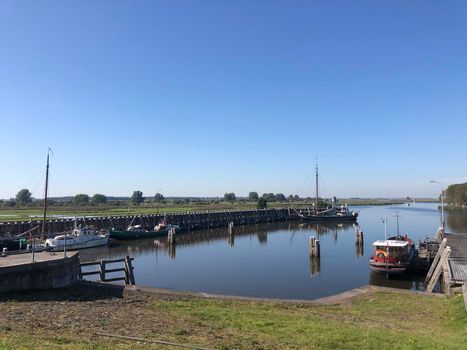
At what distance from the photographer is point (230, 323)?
44.5 feet

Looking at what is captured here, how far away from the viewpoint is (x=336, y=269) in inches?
1603

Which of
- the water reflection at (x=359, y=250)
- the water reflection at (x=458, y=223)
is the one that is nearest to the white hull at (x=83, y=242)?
the water reflection at (x=359, y=250)

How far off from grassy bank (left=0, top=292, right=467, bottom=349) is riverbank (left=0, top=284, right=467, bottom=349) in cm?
2

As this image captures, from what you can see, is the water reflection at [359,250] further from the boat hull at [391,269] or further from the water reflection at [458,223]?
the water reflection at [458,223]

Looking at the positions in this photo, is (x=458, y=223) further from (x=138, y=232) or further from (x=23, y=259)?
(x=23, y=259)

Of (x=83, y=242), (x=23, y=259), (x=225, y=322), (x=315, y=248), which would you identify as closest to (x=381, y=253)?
(x=315, y=248)

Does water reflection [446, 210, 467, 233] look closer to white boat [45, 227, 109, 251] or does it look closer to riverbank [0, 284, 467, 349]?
white boat [45, 227, 109, 251]

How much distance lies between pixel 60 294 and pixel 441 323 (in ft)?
51.0

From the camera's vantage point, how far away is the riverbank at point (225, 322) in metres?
11.1

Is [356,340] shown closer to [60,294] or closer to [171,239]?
[60,294]

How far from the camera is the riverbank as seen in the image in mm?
11109

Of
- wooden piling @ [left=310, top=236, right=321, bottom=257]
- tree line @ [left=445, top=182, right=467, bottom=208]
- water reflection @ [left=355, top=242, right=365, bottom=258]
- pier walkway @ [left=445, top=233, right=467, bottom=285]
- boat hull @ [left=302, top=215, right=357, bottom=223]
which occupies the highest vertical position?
tree line @ [left=445, top=182, right=467, bottom=208]

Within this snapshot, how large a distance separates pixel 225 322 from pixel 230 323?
0.69ft

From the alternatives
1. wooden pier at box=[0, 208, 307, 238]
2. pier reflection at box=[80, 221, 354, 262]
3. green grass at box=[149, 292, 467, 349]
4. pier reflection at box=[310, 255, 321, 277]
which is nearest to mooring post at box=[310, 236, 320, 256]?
pier reflection at box=[310, 255, 321, 277]
